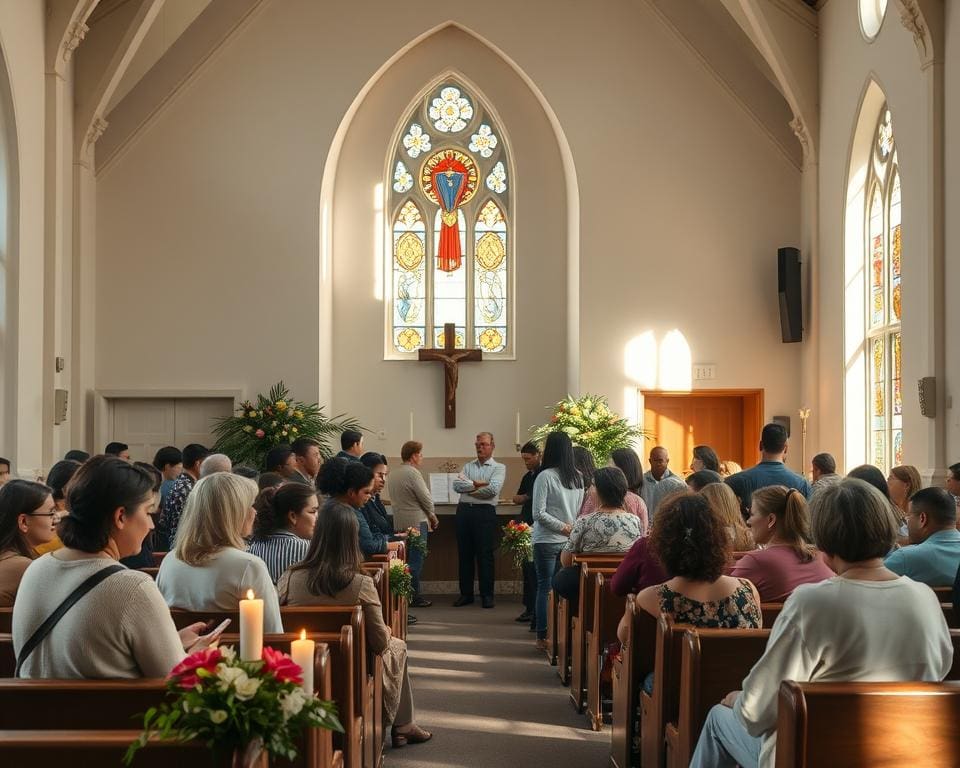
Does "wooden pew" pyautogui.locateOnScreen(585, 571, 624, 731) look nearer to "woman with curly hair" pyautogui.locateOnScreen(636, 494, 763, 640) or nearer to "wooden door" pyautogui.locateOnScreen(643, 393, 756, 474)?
"woman with curly hair" pyautogui.locateOnScreen(636, 494, 763, 640)

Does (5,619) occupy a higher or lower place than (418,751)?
higher

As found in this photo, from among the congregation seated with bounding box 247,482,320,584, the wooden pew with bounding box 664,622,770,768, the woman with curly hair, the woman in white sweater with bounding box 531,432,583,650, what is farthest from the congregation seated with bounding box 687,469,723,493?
the wooden pew with bounding box 664,622,770,768

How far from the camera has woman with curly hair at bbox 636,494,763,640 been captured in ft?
13.4

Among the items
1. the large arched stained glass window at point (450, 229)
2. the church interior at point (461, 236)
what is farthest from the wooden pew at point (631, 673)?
the large arched stained glass window at point (450, 229)

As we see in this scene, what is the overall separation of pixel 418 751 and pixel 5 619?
2151 mm

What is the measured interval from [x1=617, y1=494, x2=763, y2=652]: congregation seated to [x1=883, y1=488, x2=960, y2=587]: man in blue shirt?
41.9 inches

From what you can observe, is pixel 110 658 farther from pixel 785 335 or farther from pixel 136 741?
pixel 785 335

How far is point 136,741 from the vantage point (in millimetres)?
2207

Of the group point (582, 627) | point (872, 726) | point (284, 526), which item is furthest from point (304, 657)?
point (582, 627)

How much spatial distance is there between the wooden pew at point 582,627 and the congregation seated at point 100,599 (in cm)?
346

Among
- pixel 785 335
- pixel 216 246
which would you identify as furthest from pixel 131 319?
pixel 785 335

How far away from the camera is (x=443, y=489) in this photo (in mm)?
11594

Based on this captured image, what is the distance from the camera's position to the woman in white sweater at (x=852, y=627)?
287cm

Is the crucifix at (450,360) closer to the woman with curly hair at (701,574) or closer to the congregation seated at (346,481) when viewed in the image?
the congregation seated at (346,481)
